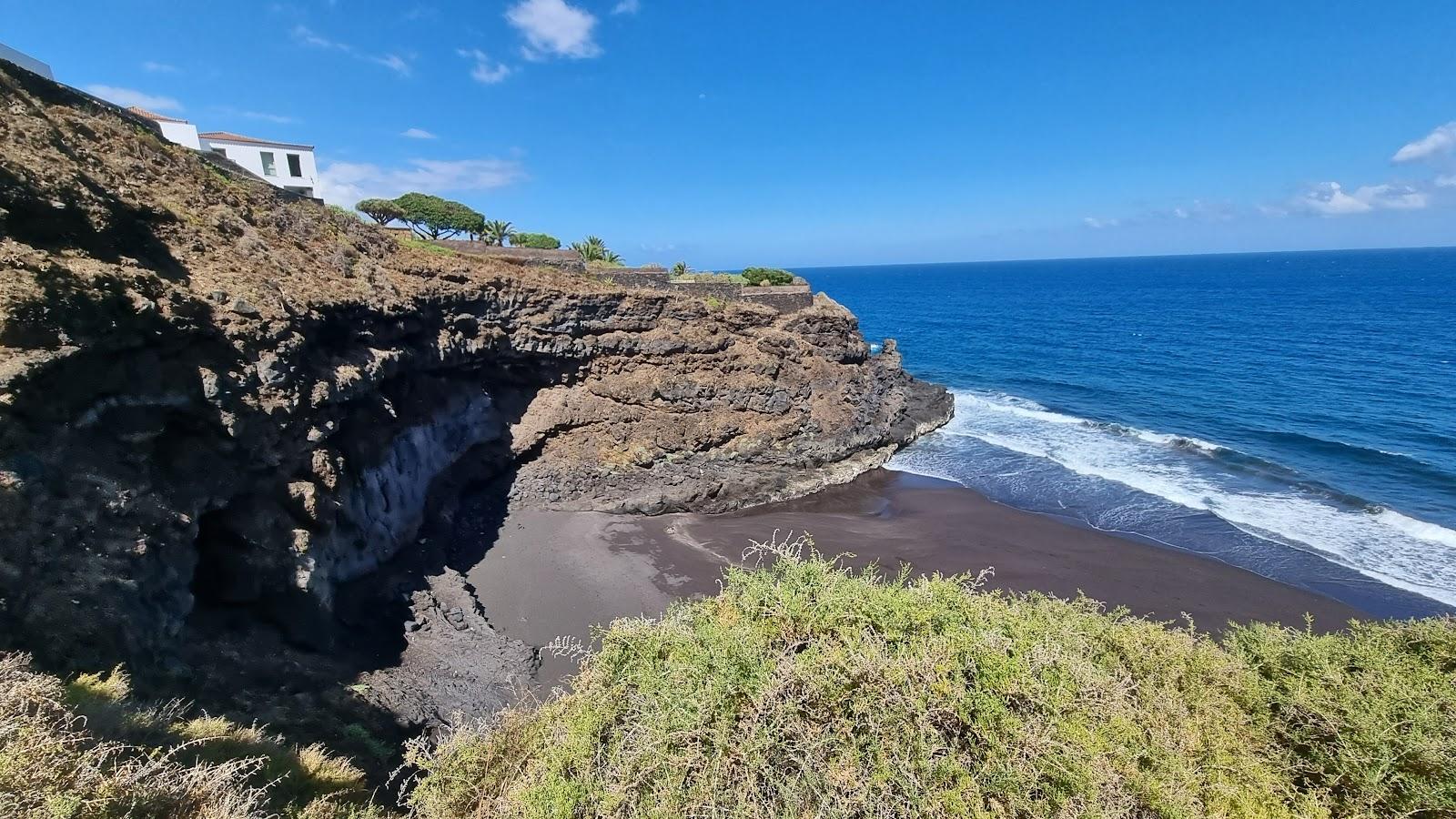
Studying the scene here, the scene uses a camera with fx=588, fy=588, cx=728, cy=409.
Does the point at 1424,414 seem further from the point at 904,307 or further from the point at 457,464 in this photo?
the point at 904,307

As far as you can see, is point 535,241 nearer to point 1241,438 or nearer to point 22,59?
point 22,59

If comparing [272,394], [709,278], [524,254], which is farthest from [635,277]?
[272,394]

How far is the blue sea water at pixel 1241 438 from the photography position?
20953 millimetres

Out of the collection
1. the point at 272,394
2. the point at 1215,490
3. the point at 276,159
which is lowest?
the point at 1215,490

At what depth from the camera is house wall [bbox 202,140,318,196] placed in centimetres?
2855

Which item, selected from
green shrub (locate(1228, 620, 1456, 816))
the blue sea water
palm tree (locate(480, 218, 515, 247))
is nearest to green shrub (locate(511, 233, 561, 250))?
palm tree (locate(480, 218, 515, 247))

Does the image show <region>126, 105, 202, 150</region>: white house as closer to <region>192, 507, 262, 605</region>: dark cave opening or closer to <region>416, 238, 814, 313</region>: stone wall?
<region>416, 238, 814, 313</region>: stone wall

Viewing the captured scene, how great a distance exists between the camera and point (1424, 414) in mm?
31109

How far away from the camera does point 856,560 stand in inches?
818

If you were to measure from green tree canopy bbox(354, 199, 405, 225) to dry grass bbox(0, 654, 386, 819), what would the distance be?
29139 millimetres

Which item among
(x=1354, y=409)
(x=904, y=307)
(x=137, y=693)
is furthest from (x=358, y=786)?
(x=904, y=307)

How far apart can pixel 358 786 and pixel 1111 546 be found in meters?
23.1

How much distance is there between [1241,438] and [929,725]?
35140 millimetres

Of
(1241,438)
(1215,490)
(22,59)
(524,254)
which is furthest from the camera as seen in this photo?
(1241,438)
